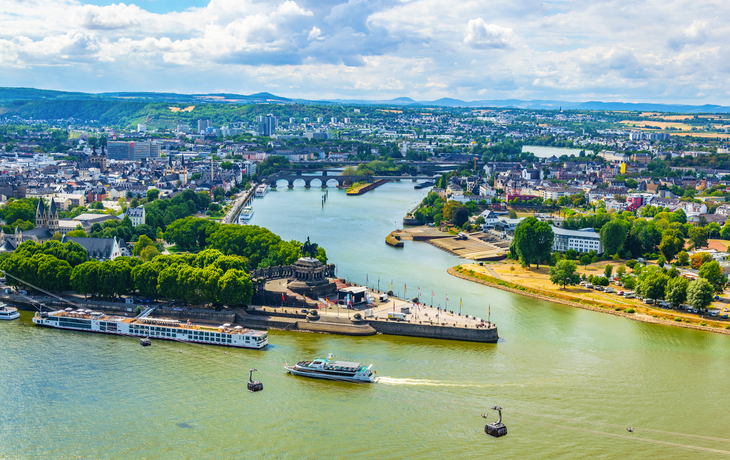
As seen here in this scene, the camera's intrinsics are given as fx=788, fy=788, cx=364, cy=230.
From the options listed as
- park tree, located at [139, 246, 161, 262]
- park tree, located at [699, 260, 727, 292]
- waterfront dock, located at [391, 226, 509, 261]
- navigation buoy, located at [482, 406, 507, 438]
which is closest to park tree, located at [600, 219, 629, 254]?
waterfront dock, located at [391, 226, 509, 261]

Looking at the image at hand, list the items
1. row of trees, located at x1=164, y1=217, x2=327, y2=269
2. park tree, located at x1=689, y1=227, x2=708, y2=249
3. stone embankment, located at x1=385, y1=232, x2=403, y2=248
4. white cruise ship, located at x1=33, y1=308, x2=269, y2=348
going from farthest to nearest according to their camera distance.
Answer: stone embankment, located at x1=385, y1=232, x2=403, y2=248 → park tree, located at x1=689, y1=227, x2=708, y2=249 → row of trees, located at x1=164, y1=217, x2=327, y2=269 → white cruise ship, located at x1=33, y1=308, x2=269, y2=348

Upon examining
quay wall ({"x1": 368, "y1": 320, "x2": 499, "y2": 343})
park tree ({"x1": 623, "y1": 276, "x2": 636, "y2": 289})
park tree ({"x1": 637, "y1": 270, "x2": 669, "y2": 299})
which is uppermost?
park tree ({"x1": 637, "y1": 270, "x2": 669, "y2": 299})

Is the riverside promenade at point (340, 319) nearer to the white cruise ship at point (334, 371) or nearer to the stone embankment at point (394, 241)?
the white cruise ship at point (334, 371)

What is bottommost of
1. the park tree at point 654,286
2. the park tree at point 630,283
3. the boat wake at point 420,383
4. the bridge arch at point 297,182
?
the bridge arch at point 297,182

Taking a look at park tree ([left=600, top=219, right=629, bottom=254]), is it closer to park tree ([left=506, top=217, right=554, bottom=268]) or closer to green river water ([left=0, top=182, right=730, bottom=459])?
park tree ([left=506, top=217, right=554, bottom=268])

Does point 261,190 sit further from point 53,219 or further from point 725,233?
point 725,233

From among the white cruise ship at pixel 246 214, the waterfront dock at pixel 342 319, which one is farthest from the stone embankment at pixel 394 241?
the waterfront dock at pixel 342 319

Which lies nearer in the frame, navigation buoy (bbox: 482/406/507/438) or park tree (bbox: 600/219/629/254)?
navigation buoy (bbox: 482/406/507/438)

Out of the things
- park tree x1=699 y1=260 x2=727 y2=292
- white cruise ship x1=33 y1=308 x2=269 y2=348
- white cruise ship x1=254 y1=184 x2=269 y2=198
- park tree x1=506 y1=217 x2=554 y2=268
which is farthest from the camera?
white cruise ship x1=254 y1=184 x2=269 y2=198
